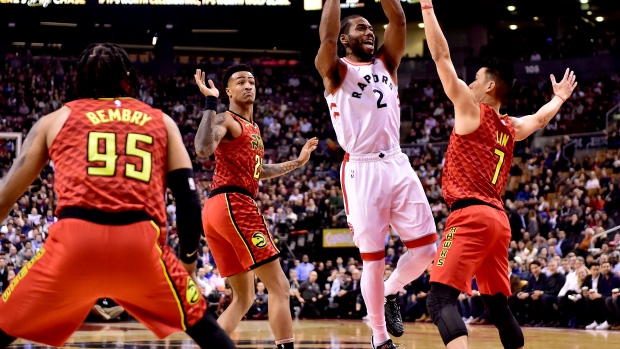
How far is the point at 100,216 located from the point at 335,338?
8.33 meters

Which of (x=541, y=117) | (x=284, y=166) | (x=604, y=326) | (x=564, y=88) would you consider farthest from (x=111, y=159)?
(x=604, y=326)

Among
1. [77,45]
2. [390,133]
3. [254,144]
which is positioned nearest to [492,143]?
[390,133]

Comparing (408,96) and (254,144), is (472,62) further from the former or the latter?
(254,144)

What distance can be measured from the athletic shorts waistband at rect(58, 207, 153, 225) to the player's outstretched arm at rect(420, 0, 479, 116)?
→ 2.91 m

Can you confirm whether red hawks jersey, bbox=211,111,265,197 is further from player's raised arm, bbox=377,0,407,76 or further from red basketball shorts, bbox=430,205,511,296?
red basketball shorts, bbox=430,205,511,296

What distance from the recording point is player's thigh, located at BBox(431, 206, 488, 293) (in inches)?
232

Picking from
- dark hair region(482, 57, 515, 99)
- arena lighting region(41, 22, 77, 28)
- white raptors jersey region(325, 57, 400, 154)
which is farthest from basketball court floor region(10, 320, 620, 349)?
arena lighting region(41, 22, 77, 28)

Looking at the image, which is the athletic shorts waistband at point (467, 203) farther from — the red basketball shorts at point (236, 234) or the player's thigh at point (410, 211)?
the red basketball shorts at point (236, 234)

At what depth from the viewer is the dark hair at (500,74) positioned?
21.1 ft

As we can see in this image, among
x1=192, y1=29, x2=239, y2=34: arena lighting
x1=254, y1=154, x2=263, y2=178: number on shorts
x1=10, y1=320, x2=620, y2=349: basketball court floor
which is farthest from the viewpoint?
x1=192, y1=29, x2=239, y2=34: arena lighting

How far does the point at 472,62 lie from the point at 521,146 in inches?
308

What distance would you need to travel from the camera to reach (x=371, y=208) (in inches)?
271

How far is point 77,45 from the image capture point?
33.8 m

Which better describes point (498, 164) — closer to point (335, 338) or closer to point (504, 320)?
point (504, 320)
